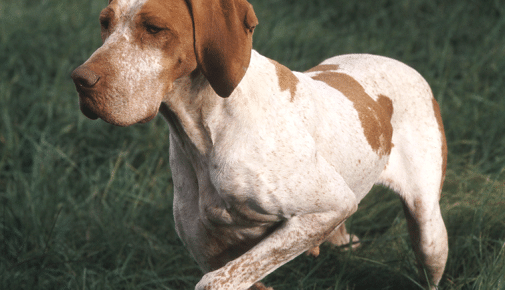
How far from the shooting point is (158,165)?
4.08 metres

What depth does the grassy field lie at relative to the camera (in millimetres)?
3125

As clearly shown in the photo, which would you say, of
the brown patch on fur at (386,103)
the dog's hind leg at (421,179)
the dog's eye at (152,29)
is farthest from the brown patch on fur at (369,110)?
the dog's eye at (152,29)

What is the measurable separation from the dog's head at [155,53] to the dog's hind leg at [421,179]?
1.21 meters

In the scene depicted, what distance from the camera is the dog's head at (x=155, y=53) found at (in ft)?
5.62

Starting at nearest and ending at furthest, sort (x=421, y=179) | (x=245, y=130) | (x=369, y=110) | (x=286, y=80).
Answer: (x=245, y=130), (x=286, y=80), (x=369, y=110), (x=421, y=179)

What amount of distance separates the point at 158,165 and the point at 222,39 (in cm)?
241

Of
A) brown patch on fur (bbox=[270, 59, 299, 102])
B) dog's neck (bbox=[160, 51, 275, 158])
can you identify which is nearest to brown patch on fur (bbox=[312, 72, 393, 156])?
brown patch on fur (bbox=[270, 59, 299, 102])

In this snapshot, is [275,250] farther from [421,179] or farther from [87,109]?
[421,179]

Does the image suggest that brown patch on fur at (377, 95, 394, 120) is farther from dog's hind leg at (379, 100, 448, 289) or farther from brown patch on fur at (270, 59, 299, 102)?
brown patch on fur at (270, 59, 299, 102)

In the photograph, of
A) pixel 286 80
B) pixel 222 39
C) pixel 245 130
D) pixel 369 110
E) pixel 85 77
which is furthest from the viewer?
pixel 369 110

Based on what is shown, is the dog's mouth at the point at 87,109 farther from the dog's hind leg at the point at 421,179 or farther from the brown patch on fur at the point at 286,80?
the dog's hind leg at the point at 421,179

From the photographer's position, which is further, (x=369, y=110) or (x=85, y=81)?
(x=369, y=110)

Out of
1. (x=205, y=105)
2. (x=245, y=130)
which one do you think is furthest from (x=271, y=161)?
(x=205, y=105)

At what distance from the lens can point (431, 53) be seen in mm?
5777
